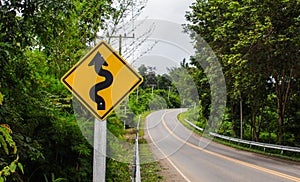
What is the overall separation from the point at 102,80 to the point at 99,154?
2.23ft

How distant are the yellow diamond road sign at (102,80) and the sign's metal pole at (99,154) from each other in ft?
0.35

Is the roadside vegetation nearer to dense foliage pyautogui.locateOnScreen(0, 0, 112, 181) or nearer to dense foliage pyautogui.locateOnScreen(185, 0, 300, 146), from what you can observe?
dense foliage pyautogui.locateOnScreen(0, 0, 112, 181)

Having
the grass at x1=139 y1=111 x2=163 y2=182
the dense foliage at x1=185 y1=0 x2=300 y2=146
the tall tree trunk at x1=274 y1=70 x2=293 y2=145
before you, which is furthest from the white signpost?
the tall tree trunk at x1=274 y1=70 x2=293 y2=145

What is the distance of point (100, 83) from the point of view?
3479 mm

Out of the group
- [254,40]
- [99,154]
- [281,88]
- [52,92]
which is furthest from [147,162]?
[281,88]

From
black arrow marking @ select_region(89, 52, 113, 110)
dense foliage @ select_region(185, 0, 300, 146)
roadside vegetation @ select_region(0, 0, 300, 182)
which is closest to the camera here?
black arrow marking @ select_region(89, 52, 113, 110)

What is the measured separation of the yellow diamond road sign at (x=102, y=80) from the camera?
3.49m

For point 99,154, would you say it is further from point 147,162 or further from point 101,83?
point 147,162

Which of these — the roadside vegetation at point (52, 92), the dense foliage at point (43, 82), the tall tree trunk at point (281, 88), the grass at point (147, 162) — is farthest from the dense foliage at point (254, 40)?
the dense foliage at point (43, 82)

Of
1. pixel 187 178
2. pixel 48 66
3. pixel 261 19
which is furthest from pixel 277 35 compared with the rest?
pixel 48 66

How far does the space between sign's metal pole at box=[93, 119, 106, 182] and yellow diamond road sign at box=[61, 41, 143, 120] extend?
0.35 ft

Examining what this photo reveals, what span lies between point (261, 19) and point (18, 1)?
51.7ft

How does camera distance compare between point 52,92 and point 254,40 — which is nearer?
point 52,92

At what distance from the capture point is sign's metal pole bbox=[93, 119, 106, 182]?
133 inches
